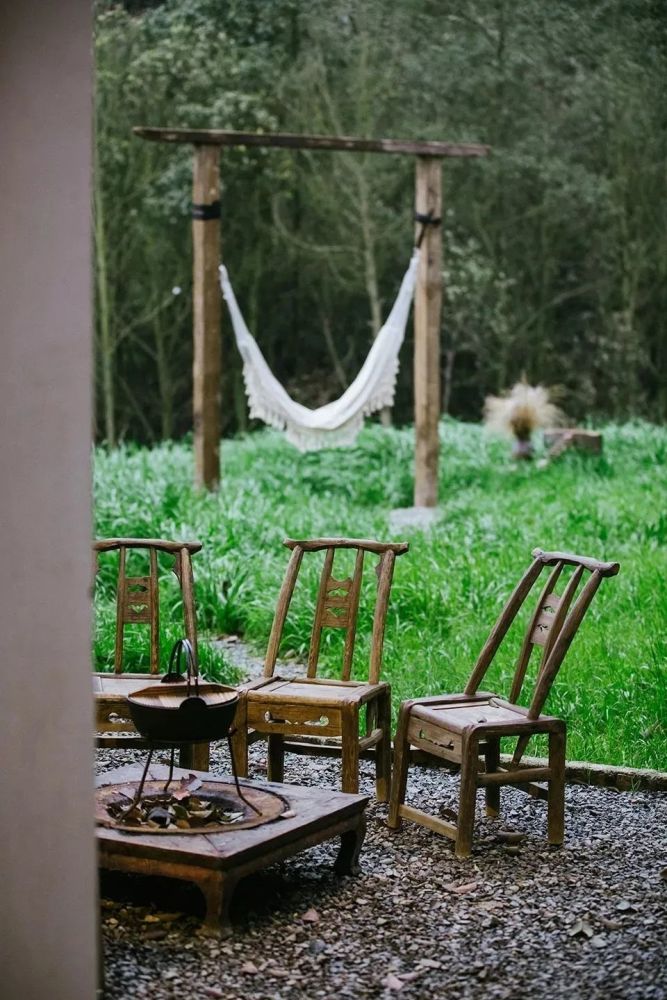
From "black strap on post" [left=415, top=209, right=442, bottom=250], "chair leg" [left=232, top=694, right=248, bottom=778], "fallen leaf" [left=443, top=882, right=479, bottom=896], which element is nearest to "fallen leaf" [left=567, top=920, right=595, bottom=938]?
"fallen leaf" [left=443, top=882, right=479, bottom=896]

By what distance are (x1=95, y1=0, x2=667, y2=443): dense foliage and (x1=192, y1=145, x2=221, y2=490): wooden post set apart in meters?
4.25

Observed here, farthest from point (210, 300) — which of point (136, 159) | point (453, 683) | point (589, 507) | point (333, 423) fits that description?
point (136, 159)

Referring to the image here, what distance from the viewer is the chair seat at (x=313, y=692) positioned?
12.6 feet

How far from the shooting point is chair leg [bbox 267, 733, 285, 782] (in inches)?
166

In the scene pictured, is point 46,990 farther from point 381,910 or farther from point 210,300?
point 210,300

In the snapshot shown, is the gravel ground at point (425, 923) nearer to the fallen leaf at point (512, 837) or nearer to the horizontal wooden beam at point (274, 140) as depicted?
the fallen leaf at point (512, 837)

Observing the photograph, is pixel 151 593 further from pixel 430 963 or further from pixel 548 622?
pixel 430 963

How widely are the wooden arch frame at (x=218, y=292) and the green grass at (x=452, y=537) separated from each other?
351 millimetres

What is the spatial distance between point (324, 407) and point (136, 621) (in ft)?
12.9

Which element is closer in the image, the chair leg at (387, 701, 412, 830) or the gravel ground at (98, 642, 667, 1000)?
the gravel ground at (98, 642, 667, 1000)

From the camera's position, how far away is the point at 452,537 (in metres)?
7.30

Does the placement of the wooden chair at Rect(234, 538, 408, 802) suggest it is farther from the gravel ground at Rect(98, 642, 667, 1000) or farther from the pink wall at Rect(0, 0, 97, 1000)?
the pink wall at Rect(0, 0, 97, 1000)

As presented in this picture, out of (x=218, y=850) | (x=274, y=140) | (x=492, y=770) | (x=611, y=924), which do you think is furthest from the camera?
(x=274, y=140)

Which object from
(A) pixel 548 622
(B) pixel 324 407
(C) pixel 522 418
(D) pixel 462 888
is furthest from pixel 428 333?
(D) pixel 462 888
